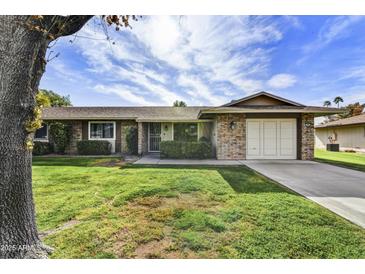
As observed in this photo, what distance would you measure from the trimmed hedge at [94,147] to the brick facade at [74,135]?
0.91m

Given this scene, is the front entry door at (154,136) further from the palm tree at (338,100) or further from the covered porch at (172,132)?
the palm tree at (338,100)

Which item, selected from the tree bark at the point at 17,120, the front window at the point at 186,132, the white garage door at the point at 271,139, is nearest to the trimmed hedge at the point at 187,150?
the white garage door at the point at 271,139

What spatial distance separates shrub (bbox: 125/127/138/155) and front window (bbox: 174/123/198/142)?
3321 millimetres

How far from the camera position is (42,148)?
1417 centimetres

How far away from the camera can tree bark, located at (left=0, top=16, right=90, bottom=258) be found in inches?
93.6

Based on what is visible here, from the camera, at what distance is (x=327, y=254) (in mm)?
2727

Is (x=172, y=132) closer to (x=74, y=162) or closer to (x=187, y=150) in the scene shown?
(x=187, y=150)

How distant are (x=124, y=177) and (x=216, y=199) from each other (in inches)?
149

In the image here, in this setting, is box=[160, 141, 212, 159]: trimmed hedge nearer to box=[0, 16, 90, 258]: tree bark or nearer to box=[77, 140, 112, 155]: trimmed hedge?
box=[77, 140, 112, 155]: trimmed hedge

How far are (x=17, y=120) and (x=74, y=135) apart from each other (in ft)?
46.1

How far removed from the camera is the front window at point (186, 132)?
15.7m
